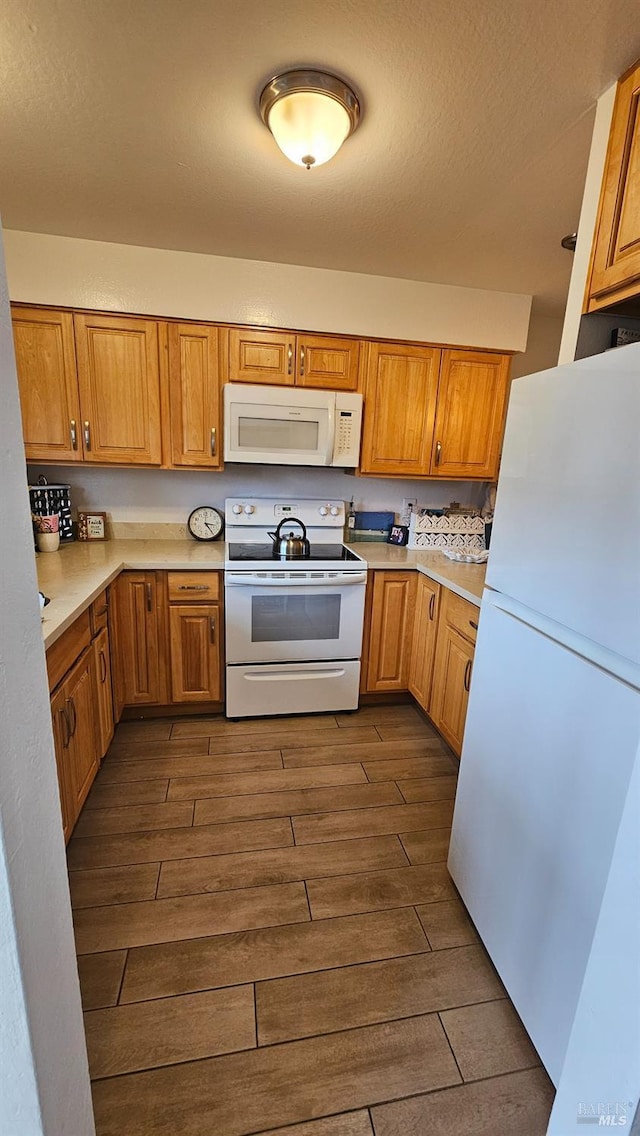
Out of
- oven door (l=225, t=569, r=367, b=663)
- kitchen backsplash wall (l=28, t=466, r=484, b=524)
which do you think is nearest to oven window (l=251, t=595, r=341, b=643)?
oven door (l=225, t=569, r=367, b=663)

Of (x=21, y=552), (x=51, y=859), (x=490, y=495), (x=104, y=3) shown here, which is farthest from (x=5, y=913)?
(x=490, y=495)

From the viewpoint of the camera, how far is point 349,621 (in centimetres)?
267

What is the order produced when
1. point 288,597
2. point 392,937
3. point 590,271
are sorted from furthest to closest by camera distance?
point 288,597 → point 392,937 → point 590,271

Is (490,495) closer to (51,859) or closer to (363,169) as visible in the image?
(363,169)

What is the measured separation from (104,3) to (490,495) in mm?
2846

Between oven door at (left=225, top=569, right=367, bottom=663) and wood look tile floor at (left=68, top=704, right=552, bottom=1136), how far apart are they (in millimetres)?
606

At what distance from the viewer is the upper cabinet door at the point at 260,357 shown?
2.57 m

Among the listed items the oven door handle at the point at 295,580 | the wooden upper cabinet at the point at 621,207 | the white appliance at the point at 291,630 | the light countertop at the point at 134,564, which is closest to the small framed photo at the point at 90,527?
the light countertop at the point at 134,564

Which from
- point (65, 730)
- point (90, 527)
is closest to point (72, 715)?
point (65, 730)

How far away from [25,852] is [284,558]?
6.68ft

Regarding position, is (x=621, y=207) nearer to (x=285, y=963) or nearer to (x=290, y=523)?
(x=290, y=523)

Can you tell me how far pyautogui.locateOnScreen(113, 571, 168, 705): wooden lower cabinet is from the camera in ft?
7.97

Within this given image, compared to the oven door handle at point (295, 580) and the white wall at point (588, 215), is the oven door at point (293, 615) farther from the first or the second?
the white wall at point (588, 215)

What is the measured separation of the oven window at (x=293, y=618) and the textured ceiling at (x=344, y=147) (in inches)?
68.2
